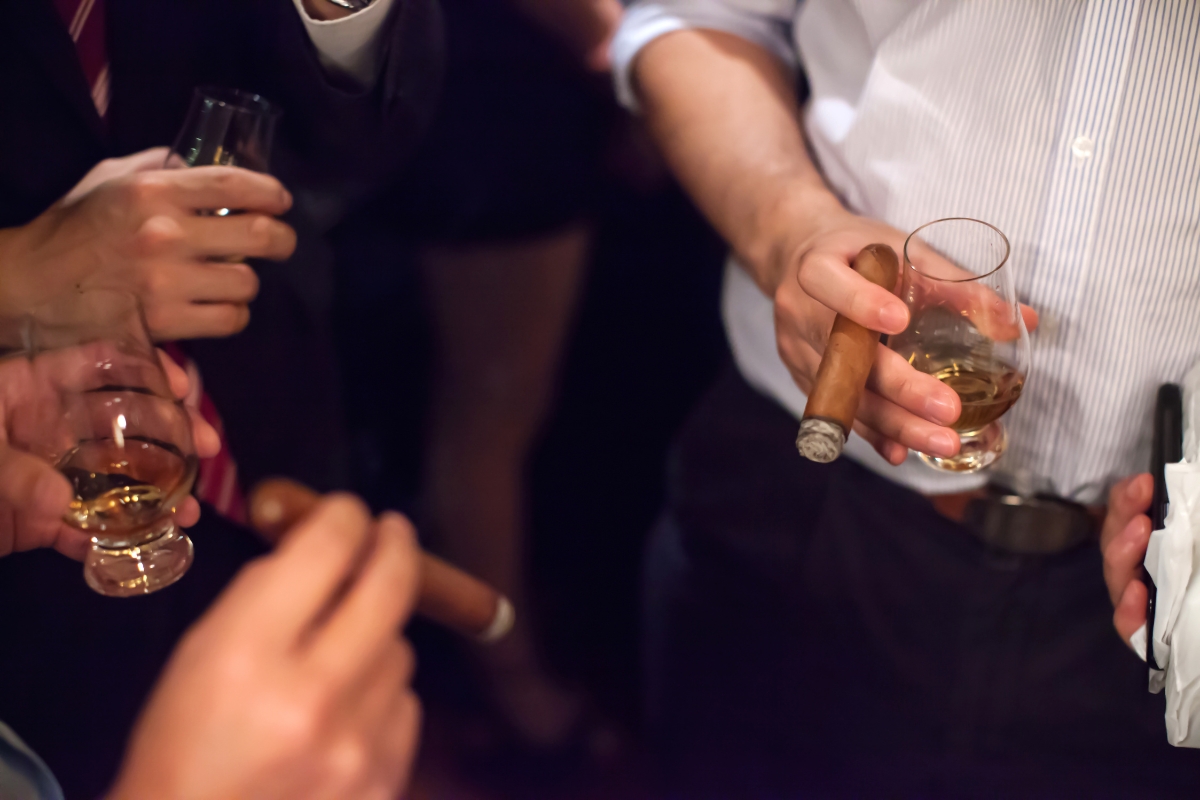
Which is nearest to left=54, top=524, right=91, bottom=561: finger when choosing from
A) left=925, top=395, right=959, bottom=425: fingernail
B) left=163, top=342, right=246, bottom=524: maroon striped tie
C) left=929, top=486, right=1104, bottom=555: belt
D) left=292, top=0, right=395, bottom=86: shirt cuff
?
left=163, top=342, right=246, bottom=524: maroon striped tie

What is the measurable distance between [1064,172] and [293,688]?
0.74 meters

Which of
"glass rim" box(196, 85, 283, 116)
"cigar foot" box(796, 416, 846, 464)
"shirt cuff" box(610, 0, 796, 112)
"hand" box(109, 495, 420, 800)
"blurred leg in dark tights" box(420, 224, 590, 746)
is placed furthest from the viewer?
"blurred leg in dark tights" box(420, 224, 590, 746)

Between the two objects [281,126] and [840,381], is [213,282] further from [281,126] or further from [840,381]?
[840,381]

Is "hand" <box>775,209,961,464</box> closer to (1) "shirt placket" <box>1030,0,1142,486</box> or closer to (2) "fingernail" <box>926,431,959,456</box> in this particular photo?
(2) "fingernail" <box>926,431,959,456</box>

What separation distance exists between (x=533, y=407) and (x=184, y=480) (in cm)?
80

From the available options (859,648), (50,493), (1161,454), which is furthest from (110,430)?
(1161,454)

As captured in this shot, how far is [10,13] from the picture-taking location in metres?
0.71

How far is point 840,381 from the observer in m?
0.66

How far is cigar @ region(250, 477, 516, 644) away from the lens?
2.19 feet

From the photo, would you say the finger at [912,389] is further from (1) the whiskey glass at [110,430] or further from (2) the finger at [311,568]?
Answer: (1) the whiskey glass at [110,430]

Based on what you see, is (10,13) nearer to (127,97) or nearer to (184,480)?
(127,97)

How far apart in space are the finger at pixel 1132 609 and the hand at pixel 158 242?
32.8 inches

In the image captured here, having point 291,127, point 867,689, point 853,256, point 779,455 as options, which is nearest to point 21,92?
point 291,127

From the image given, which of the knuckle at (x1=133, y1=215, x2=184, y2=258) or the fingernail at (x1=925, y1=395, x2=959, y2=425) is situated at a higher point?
the knuckle at (x1=133, y1=215, x2=184, y2=258)
